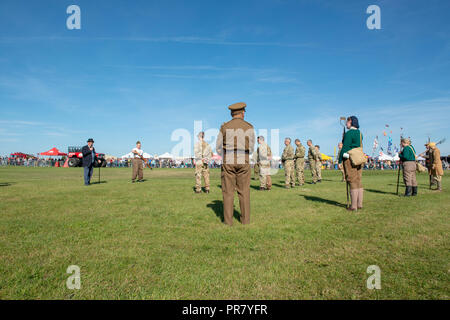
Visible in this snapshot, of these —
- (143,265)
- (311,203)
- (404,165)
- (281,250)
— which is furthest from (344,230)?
(404,165)

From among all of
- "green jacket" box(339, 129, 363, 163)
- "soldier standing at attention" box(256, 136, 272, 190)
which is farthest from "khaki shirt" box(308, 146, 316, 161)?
"green jacket" box(339, 129, 363, 163)

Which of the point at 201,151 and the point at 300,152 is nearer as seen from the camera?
the point at 201,151

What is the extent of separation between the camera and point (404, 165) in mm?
10664

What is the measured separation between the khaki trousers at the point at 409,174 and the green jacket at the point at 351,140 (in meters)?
4.60

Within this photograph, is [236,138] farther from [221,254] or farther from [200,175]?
[200,175]

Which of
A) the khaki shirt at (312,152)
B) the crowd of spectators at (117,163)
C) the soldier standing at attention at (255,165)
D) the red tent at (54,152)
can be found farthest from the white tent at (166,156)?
the khaki shirt at (312,152)

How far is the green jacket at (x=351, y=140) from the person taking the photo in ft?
24.0

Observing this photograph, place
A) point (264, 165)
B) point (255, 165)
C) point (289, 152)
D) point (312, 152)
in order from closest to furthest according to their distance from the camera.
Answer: point (264, 165)
point (289, 152)
point (312, 152)
point (255, 165)

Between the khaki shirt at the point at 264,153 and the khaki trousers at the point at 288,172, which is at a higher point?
the khaki shirt at the point at 264,153

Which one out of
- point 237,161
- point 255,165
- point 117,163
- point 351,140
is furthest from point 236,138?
point 117,163

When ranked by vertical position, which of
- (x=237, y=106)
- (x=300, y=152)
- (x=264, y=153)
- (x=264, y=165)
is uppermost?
(x=237, y=106)

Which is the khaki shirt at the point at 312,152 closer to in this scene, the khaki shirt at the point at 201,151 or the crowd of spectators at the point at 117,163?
the khaki shirt at the point at 201,151

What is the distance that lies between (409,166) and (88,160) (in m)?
15.5

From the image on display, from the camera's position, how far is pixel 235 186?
18.9 feet
